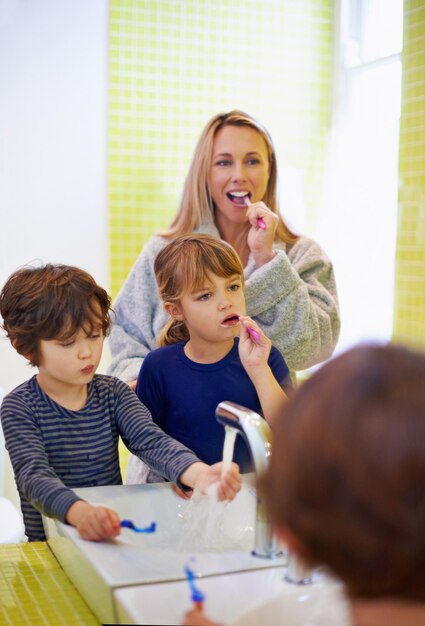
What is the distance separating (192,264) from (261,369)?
0.60 feet

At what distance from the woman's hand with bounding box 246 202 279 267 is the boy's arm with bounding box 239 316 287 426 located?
29 cm

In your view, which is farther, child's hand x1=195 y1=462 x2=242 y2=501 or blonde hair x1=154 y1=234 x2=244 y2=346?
blonde hair x1=154 y1=234 x2=244 y2=346

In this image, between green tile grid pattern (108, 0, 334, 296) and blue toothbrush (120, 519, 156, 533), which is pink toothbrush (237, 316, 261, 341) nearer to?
blue toothbrush (120, 519, 156, 533)

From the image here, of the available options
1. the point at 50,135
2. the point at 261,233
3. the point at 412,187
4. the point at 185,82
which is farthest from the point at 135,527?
the point at 185,82

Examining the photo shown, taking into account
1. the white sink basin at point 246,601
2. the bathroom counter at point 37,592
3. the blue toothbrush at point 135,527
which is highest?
the blue toothbrush at point 135,527

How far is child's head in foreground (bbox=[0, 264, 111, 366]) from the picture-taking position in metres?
1.03

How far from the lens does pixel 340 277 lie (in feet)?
8.22

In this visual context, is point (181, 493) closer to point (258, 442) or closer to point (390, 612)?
point (258, 442)

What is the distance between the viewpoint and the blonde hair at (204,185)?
1.63 meters

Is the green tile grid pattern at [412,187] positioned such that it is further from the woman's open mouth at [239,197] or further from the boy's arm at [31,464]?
the boy's arm at [31,464]

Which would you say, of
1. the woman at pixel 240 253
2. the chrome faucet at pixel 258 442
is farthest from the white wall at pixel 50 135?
the chrome faucet at pixel 258 442

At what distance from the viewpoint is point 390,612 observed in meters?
0.51

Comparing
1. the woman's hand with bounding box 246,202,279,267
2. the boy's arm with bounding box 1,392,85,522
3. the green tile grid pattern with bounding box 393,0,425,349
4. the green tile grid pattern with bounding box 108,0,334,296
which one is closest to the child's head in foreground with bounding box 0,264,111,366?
the boy's arm with bounding box 1,392,85,522

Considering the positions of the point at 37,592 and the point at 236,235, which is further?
the point at 236,235
